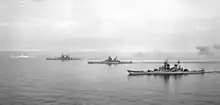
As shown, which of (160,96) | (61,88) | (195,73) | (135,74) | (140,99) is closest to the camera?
(140,99)

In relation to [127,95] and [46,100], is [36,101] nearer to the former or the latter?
[46,100]

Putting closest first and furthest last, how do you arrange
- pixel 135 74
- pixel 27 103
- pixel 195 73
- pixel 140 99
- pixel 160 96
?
pixel 27 103, pixel 140 99, pixel 160 96, pixel 135 74, pixel 195 73

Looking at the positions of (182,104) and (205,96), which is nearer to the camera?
(182,104)

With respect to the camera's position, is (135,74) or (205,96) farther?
(135,74)

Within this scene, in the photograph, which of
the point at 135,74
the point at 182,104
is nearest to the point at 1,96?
the point at 182,104

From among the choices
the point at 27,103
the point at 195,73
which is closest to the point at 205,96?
the point at 27,103

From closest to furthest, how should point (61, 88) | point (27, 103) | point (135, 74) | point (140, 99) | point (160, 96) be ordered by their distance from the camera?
Answer: point (27, 103) < point (140, 99) < point (160, 96) < point (61, 88) < point (135, 74)

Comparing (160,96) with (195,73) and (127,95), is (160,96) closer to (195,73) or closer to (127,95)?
(127,95)

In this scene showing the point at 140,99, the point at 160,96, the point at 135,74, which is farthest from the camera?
the point at 135,74
